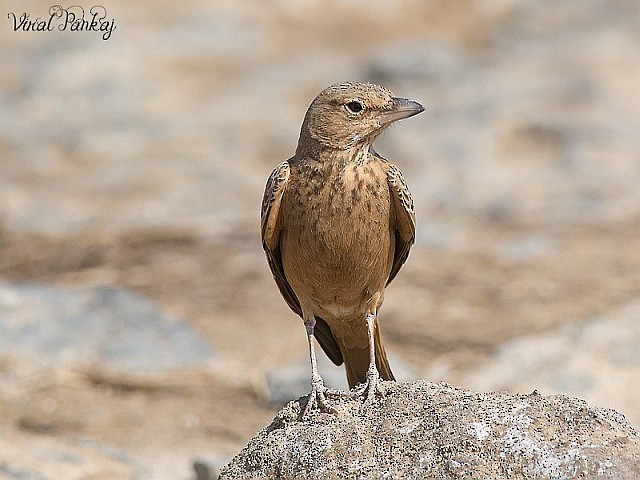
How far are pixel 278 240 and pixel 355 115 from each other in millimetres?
930

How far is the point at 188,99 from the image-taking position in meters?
16.7

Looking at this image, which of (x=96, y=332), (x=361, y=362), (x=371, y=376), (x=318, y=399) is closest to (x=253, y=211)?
(x=96, y=332)

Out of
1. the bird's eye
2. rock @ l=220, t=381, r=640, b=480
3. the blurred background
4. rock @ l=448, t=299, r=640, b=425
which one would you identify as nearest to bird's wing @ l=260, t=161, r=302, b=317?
the bird's eye

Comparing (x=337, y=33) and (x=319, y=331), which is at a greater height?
(x=337, y=33)

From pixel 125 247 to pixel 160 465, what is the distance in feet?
15.7

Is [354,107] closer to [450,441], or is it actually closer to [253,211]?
[450,441]

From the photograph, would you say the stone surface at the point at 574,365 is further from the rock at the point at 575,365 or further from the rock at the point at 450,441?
the rock at the point at 450,441

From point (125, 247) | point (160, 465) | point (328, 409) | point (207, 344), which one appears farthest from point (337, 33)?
point (328, 409)

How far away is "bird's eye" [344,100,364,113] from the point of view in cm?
652

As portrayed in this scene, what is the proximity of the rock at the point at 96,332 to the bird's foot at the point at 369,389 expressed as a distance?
370 centimetres

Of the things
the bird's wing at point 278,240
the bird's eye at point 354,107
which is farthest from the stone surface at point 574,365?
the bird's eye at point 354,107

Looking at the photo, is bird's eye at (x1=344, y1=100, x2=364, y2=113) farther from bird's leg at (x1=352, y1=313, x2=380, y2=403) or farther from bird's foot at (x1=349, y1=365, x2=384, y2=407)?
bird's foot at (x1=349, y1=365, x2=384, y2=407)

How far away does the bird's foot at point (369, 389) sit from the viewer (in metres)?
5.89

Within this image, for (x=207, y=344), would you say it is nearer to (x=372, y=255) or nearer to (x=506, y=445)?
(x=372, y=255)
